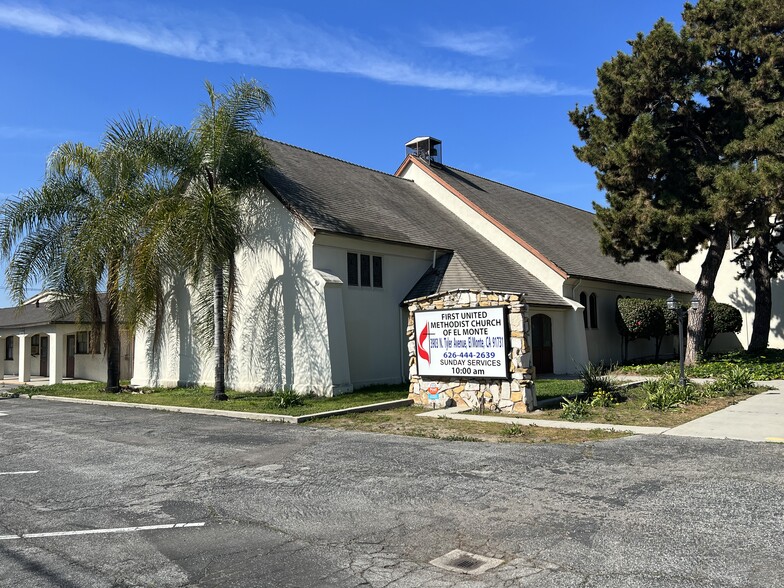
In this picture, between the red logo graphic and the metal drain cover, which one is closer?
the metal drain cover

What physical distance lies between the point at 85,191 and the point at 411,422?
45.8 feet

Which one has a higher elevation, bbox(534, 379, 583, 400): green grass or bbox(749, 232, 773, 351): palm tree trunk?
bbox(749, 232, 773, 351): palm tree trunk

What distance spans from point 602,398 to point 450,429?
4.01m

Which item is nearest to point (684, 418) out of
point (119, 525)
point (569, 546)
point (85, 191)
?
point (569, 546)

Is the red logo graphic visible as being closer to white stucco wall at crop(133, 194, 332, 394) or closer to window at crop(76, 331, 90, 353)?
white stucco wall at crop(133, 194, 332, 394)

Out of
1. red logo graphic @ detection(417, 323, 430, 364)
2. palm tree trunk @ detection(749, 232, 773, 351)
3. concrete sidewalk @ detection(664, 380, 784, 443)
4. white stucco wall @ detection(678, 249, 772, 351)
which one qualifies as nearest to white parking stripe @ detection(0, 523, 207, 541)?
concrete sidewalk @ detection(664, 380, 784, 443)

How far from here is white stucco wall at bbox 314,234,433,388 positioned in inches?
706

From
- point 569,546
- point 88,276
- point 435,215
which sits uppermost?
point 435,215

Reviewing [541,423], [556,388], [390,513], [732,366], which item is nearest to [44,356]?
[556,388]

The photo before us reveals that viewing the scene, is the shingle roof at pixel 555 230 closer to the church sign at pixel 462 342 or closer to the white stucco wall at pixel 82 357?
the church sign at pixel 462 342

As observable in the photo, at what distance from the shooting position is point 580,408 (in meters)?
12.4

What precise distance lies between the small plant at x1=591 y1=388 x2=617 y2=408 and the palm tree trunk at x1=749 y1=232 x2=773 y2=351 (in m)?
15.3

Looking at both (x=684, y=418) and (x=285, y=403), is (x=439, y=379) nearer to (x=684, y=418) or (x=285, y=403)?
(x=285, y=403)

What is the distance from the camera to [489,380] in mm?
13922
